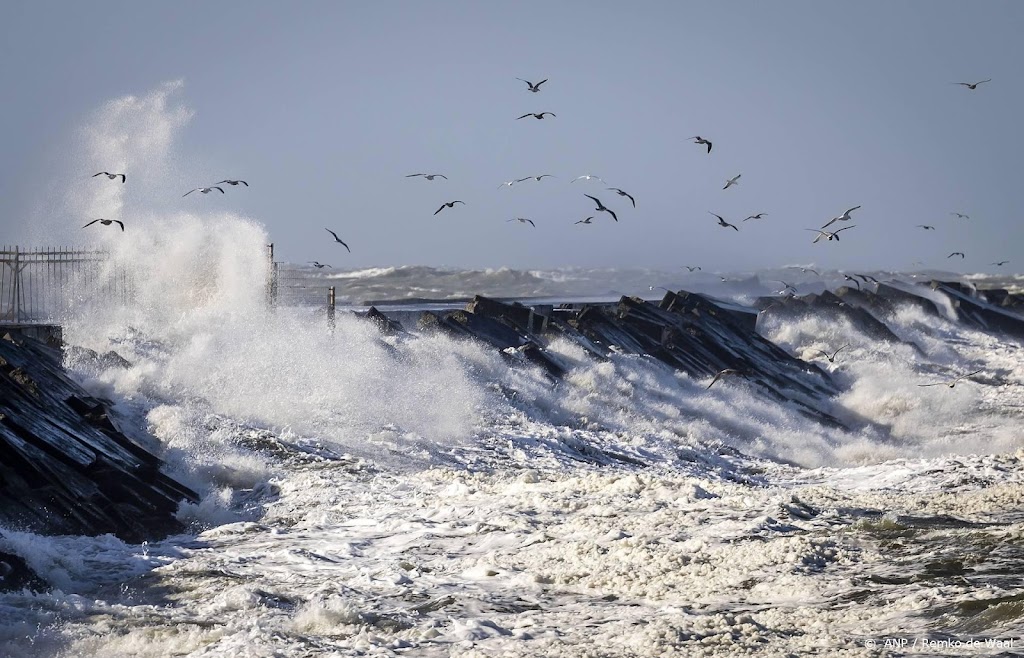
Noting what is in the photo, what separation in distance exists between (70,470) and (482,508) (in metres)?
4.86

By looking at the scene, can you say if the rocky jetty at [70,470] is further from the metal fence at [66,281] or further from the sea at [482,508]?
the metal fence at [66,281]

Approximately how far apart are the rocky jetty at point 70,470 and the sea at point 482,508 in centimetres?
46

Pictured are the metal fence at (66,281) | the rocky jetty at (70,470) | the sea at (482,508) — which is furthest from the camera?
the metal fence at (66,281)

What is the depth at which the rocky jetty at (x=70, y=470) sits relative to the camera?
12719 mm

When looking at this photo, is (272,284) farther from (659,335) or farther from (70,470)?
(70,470)

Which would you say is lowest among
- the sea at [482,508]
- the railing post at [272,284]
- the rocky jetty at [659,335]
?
the sea at [482,508]

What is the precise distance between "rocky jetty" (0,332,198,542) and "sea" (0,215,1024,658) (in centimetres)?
46

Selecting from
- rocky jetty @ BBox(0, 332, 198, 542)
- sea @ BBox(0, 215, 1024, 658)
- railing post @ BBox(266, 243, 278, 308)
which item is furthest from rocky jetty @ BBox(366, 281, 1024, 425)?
rocky jetty @ BBox(0, 332, 198, 542)

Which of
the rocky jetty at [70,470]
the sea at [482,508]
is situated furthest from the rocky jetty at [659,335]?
the rocky jetty at [70,470]

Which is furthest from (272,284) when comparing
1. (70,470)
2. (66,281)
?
(70,470)

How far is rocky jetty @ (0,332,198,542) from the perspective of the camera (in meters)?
12.7

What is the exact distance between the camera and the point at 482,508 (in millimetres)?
14195

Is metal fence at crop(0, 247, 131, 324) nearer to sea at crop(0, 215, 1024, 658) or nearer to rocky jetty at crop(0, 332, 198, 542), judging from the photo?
sea at crop(0, 215, 1024, 658)

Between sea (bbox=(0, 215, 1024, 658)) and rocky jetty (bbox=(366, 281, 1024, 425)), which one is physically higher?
rocky jetty (bbox=(366, 281, 1024, 425))
